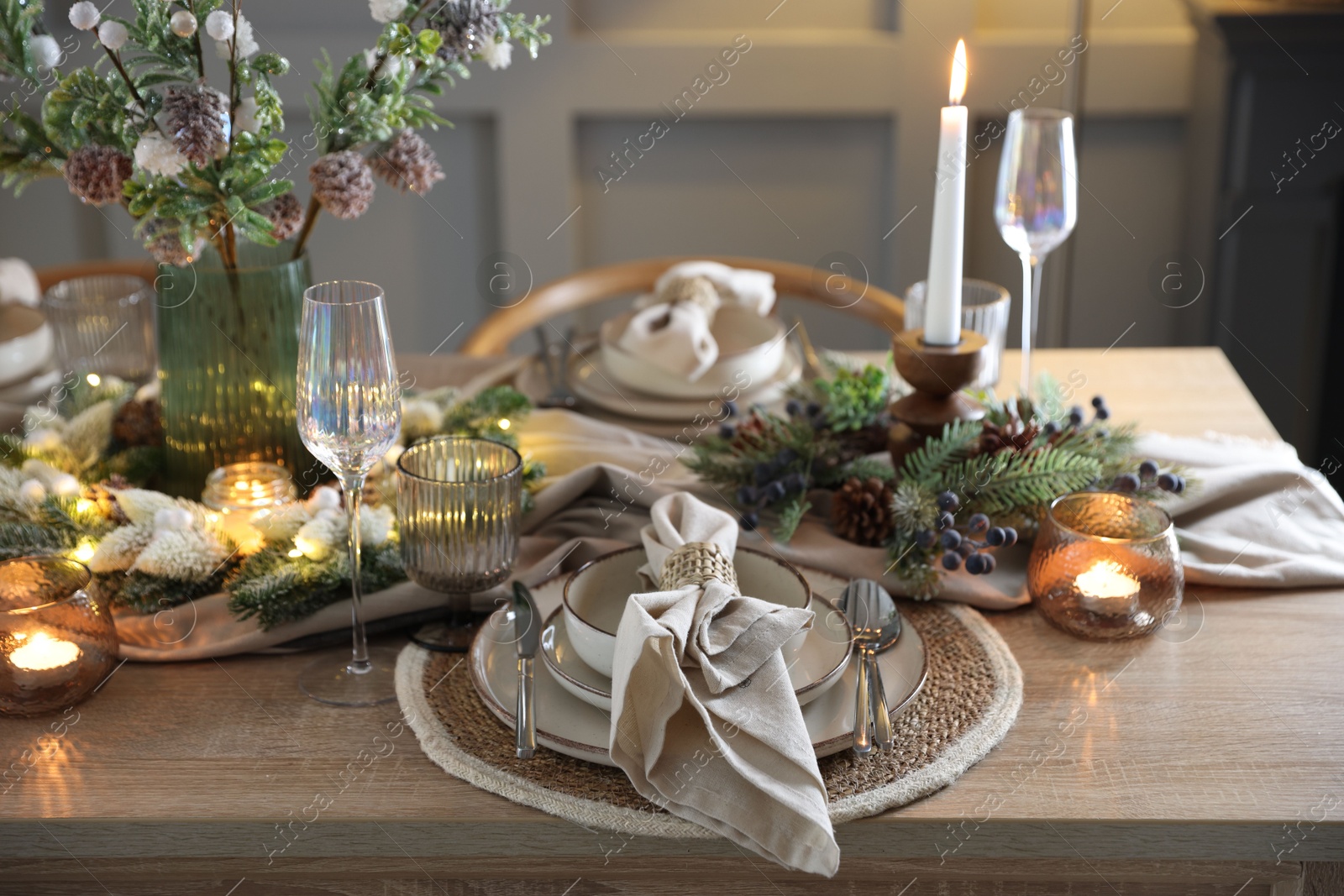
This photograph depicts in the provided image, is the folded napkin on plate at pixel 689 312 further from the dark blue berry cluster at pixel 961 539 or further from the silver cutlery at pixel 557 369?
the dark blue berry cluster at pixel 961 539

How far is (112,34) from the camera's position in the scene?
0.86 meters

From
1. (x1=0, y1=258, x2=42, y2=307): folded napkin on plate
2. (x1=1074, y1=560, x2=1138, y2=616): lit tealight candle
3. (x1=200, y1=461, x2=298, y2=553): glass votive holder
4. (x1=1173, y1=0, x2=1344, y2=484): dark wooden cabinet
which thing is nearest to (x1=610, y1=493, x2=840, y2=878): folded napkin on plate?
(x1=1074, y1=560, x2=1138, y2=616): lit tealight candle

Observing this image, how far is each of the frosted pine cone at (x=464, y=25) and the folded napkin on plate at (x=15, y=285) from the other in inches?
28.5

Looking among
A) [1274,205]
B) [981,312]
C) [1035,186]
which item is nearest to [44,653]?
[981,312]

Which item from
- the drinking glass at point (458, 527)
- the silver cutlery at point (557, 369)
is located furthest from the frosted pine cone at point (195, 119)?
the silver cutlery at point (557, 369)

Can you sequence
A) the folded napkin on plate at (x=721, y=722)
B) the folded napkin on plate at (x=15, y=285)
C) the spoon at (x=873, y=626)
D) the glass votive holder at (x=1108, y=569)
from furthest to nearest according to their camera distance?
1. the folded napkin on plate at (x=15, y=285)
2. the glass votive holder at (x=1108, y=569)
3. the spoon at (x=873, y=626)
4. the folded napkin on plate at (x=721, y=722)

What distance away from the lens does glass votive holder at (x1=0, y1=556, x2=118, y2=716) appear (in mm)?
799

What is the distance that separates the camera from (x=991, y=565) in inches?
36.4

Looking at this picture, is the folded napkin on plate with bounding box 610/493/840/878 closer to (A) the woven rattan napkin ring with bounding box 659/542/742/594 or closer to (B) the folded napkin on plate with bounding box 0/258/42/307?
(A) the woven rattan napkin ring with bounding box 659/542/742/594

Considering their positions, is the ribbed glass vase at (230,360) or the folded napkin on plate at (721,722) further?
the ribbed glass vase at (230,360)

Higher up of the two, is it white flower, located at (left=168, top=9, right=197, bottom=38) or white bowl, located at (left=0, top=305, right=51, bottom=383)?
white flower, located at (left=168, top=9, right=197, bottom=38)

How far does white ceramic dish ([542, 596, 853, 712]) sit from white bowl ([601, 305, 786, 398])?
45cm

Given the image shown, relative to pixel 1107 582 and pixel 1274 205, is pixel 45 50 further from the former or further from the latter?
pixel 1274 205

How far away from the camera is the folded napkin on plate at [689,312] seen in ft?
4.18
